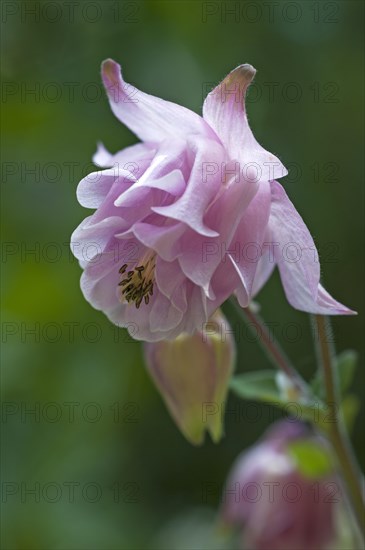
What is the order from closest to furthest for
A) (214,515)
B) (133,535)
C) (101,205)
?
(101,205) → (133,535) → (214,515)

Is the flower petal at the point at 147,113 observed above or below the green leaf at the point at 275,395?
above

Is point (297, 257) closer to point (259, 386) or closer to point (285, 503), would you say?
point (259, 386)

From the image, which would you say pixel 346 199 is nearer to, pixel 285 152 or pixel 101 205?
pixel 285 152

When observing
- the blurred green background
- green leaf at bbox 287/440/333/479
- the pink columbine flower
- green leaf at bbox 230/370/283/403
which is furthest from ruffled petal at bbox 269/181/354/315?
the blurred green background

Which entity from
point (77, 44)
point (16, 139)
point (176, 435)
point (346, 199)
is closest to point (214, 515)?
point (176, 435)

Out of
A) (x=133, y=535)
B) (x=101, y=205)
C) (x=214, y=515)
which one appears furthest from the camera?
(x=214, y=515)

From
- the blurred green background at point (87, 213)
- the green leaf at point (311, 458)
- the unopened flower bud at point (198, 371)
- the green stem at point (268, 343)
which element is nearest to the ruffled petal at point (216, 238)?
the green stem at point (268, 343)

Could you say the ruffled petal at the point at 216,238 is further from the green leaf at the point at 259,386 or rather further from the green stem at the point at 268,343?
the green leaf at the point at 259,386

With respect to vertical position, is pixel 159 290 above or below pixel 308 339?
above
